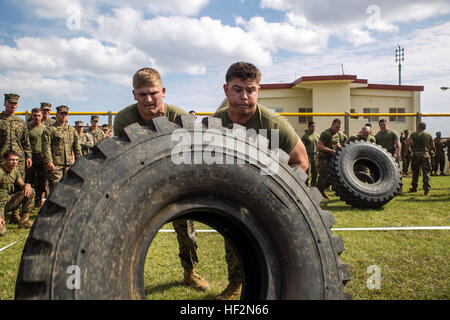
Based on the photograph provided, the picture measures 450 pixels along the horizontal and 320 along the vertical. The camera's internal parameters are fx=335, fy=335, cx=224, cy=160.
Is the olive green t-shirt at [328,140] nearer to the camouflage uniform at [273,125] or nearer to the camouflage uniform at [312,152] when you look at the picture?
the camouflage uniform at [312,152]

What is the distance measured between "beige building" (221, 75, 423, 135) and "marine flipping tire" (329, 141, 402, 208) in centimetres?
1537

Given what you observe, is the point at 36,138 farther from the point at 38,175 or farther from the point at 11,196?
the point at 11,196

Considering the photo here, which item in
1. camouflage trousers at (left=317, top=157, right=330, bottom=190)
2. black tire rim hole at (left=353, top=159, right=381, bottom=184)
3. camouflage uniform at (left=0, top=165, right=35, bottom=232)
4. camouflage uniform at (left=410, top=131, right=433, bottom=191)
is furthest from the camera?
camouflage uniform at (left=410, top=131, right=433, bottom=191)

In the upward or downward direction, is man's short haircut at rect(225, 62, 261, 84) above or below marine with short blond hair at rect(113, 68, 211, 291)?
above

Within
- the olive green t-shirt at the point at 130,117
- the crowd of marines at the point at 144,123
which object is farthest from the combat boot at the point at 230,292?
the olive green t-shirt at the point at 130,117

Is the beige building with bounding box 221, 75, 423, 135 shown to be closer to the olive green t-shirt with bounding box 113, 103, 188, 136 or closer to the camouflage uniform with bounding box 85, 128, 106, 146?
the camouflage uniform with bounding box 85, 128, 106, 146

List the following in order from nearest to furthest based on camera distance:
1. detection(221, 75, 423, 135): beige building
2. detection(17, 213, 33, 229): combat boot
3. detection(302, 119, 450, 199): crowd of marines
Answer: detection(17, 213, 33, 229): combat boot
detection(302, 119, 450, 199): crowd of marines
detection(221, 75, 423, 135): beige building

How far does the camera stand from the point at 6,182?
586 cm

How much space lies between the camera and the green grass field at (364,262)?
2.90m

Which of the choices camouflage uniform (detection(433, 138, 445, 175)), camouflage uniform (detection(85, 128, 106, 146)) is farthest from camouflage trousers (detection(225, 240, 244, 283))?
camouflage uniform (detection(433, 138, 445, 175))

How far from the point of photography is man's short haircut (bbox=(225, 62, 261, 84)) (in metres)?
2.60

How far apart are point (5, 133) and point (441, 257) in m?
7.44

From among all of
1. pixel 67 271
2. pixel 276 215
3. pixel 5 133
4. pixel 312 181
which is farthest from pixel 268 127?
pixel 312 181
